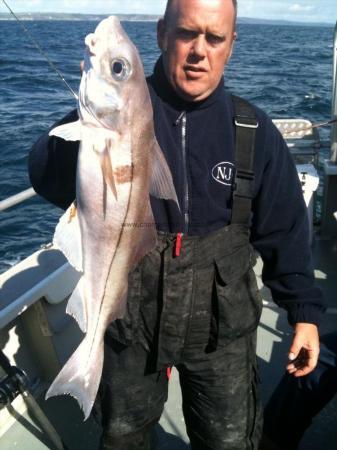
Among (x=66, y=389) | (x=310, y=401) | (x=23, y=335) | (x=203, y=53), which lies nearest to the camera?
(x=203, y=53)

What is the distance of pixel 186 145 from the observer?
90.4 inches

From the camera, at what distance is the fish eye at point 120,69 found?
1.88 metres

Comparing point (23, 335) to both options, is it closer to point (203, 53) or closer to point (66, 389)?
point (66, 389)

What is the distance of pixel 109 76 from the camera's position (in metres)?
1.89

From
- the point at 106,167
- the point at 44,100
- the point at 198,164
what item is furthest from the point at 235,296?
the point at 44,100

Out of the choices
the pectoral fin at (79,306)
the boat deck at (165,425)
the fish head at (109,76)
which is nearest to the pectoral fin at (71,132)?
the fish head at (109,76)

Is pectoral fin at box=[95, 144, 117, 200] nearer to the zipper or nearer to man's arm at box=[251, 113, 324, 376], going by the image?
the zipper

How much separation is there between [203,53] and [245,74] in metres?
26.4

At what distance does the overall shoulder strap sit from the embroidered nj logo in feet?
0.11

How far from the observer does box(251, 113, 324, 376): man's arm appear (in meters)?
2.38

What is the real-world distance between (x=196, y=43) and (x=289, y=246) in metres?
1.06

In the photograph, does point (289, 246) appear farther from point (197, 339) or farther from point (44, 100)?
point (44, 100)

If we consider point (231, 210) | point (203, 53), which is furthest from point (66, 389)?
point (203, 53)

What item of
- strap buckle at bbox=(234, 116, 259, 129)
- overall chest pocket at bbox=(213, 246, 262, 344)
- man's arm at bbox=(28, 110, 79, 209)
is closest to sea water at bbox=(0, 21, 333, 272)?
man's arm at bbox=(28, 110, 79, 209)
